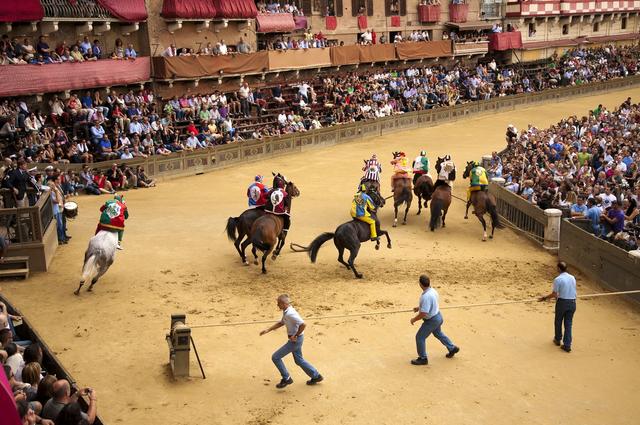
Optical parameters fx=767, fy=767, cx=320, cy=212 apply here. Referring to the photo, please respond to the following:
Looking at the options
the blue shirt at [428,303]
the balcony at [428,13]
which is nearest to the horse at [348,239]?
the blue shirt at [428,303]

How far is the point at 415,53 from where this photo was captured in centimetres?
4847

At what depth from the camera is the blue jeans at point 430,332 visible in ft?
41.3

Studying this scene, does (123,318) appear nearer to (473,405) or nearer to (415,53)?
(473,405)

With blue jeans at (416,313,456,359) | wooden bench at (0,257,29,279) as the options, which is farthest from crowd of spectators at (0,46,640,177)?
blue jeans at (416,313,456,359)

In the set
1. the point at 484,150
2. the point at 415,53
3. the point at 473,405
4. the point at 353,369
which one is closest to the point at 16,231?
the point at 353,369

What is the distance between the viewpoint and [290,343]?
11742 millimetres

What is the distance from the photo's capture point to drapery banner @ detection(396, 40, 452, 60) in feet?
156

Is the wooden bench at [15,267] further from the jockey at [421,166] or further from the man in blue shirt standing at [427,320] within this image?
the jockey at [421,166]

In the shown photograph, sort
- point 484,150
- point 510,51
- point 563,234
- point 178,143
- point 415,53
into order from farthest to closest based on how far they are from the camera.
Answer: point 510,51, point 415,53, point 484,150, point 178,143, point 563,234

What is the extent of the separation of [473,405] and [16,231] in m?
11.0

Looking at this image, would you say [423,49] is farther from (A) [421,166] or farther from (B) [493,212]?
(B) [493,212]

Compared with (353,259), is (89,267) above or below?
above

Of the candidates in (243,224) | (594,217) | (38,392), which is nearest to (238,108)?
(243,224)

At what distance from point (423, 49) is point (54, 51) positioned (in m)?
25.6
